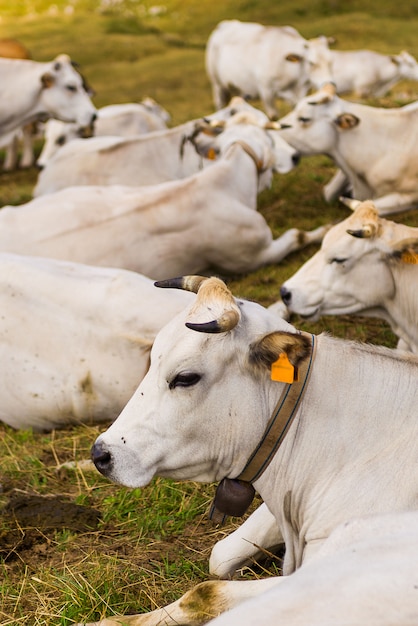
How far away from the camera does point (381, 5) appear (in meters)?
37.4

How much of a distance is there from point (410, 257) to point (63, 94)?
9300 millimetres

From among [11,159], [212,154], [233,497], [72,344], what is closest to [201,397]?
[233,497]

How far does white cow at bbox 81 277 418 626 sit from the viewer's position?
387 cm

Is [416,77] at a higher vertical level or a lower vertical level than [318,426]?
lower

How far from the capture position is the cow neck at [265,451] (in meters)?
3.98

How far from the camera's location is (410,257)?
6.28 meters

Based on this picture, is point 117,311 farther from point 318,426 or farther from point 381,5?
point 381,5

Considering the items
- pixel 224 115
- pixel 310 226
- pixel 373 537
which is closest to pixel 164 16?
pixel 224 115

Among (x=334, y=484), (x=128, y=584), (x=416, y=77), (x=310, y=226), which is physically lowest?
(x=416, y=77)

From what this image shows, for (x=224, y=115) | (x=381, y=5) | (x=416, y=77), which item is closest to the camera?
(x=224, y=115)

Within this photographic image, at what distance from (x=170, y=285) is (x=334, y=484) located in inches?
45.2

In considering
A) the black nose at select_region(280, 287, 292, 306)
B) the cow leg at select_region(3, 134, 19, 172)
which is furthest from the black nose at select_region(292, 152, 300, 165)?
the cow leg at select_region(3, 134, 19, 172)

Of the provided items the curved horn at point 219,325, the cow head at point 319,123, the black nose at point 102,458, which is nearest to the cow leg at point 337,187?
the cow head at point 319,123

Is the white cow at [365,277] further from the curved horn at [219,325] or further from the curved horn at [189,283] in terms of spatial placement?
the curved horn at [219,325]
